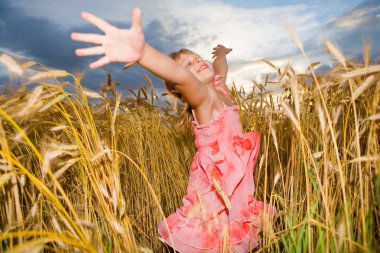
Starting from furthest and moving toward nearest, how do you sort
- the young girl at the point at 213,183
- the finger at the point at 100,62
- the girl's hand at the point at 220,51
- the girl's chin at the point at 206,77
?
the girl's hand at the point at 220,51 → the girl's chin at the point at 206,77 → the young girl at the point at 213,183 → the finger at the point at 100,62

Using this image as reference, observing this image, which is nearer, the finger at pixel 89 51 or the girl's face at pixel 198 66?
the finger at pixel 89 51

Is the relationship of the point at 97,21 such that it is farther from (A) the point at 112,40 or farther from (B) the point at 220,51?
(B) the point at 220,51

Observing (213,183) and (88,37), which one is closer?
(88,37)

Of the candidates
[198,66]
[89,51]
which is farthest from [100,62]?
[198,66]

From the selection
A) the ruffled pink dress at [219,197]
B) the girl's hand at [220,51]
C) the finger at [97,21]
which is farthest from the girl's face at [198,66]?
the finger at [97,21]

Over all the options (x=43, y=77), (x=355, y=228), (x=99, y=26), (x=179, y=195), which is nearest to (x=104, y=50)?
(x=99, y=26)

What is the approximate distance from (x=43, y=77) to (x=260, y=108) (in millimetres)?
1373

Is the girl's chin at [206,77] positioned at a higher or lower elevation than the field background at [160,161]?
higher

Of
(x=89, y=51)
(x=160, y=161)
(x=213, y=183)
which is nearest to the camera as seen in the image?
(x=89, y=51)

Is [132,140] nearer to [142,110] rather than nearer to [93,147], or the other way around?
[142,110]

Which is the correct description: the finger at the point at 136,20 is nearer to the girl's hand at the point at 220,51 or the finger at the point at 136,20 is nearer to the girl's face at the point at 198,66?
the girl's face at the point at 198,66

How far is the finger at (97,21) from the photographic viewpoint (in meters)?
1.11

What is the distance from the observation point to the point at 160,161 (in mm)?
2506

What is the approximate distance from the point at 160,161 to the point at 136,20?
4.82ft
